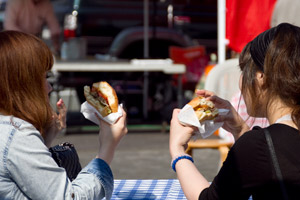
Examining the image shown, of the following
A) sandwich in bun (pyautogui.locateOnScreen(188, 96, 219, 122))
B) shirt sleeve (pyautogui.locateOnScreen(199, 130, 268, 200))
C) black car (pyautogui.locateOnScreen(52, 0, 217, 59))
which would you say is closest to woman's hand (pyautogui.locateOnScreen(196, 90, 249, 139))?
sandwich in bun (pyautogui.locateOnScreen(188, 96, 219, 122))

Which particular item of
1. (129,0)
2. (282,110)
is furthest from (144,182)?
(129,0)

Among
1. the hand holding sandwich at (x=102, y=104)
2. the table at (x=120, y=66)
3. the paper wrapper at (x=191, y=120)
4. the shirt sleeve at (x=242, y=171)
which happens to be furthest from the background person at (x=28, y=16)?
the shirt sleeve at (x=242, y=171)

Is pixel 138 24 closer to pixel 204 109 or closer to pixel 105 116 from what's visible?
pixel 204 109

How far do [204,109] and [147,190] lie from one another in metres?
0.48

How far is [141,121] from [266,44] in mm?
5785

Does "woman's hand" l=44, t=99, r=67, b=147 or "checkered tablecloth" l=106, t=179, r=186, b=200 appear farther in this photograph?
"checkered tablecloth" l=106, t=179, r=186, b=200

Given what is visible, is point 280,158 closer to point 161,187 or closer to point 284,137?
point 284,137

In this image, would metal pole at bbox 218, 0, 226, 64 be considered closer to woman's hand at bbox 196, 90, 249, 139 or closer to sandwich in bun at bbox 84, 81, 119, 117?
woman's hand at bbox 196, 90, 249, 139

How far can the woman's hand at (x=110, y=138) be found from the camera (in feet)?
5.33

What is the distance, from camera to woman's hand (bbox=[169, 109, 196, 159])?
5.56 feet

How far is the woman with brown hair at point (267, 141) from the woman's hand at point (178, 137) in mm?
11

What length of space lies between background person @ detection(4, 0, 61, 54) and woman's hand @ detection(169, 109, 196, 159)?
13.7 ft

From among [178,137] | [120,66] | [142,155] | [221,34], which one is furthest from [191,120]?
[120,66]

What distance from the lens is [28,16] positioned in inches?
228
